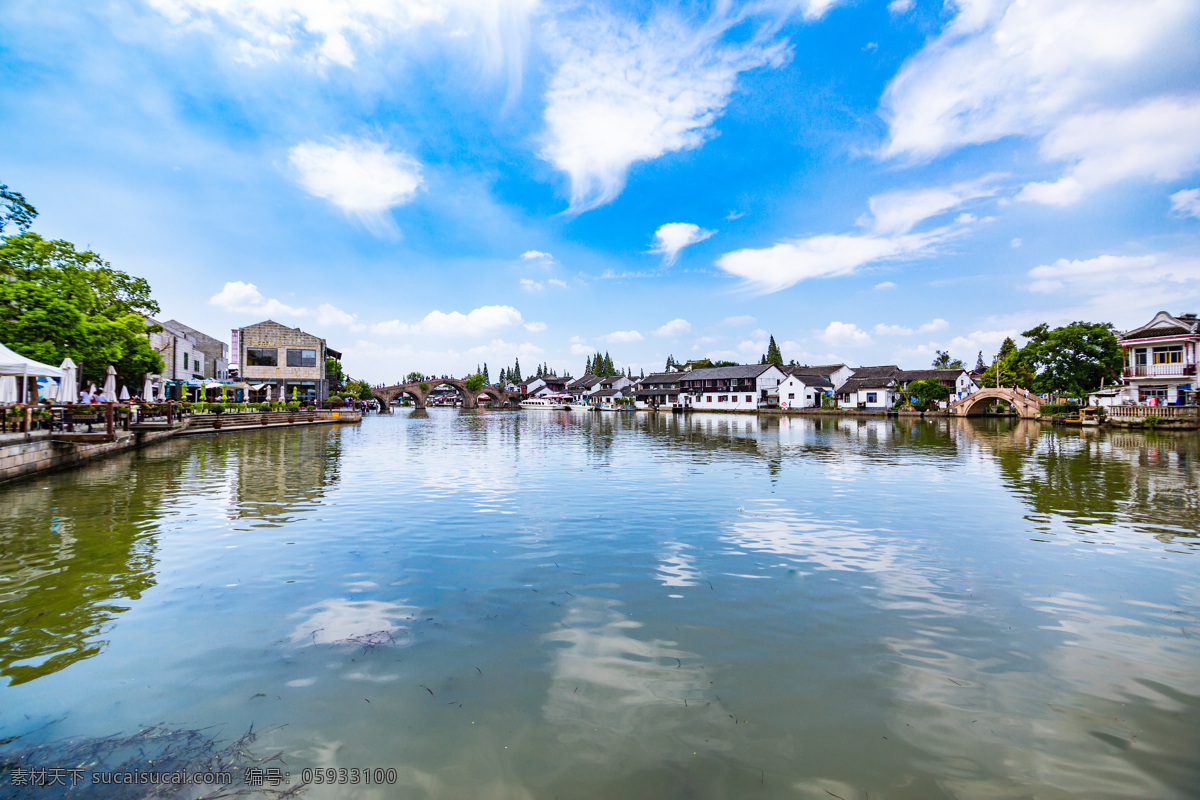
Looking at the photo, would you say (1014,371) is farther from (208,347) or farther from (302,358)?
(208,347)

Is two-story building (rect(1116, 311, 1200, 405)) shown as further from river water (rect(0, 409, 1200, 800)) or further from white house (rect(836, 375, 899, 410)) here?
river water (rect(0, 409, 1200, 800))

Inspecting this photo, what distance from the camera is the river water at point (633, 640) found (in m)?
4.48

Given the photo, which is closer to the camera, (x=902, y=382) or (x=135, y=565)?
(x=135, y=565)

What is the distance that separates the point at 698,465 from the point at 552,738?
64.2ft

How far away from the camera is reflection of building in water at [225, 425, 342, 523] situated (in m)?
14.8

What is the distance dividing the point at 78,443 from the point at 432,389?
351 ft

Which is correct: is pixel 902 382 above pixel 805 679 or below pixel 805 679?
above

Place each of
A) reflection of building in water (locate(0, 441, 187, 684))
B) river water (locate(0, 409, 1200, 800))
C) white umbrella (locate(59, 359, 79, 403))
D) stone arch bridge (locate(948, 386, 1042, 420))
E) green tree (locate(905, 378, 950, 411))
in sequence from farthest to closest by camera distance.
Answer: green tree (locate(905, 378, 950, 411)), stone arch bridge (locate(948, 386, 1042, 420)), white umbrella (locate(59, 359, 79, 403)), reflection of building in water (locate(0, 441, 187, 684)), river water (locate(0, 409, 1200, 800))

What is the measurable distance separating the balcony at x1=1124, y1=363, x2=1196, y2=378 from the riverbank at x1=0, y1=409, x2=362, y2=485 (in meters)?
68.3

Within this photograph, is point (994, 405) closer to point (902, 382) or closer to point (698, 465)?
point (902, 382)

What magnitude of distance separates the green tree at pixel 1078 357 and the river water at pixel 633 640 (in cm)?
5095

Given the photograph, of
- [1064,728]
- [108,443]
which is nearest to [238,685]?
[1064,728]

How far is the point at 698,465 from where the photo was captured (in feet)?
77.7

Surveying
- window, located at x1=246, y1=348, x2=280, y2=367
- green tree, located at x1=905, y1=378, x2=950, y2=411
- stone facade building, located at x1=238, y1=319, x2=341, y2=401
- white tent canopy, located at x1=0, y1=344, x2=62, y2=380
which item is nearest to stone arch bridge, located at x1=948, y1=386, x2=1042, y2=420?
green tree, located at x1=905, y1=378, x2=950, y2=411
